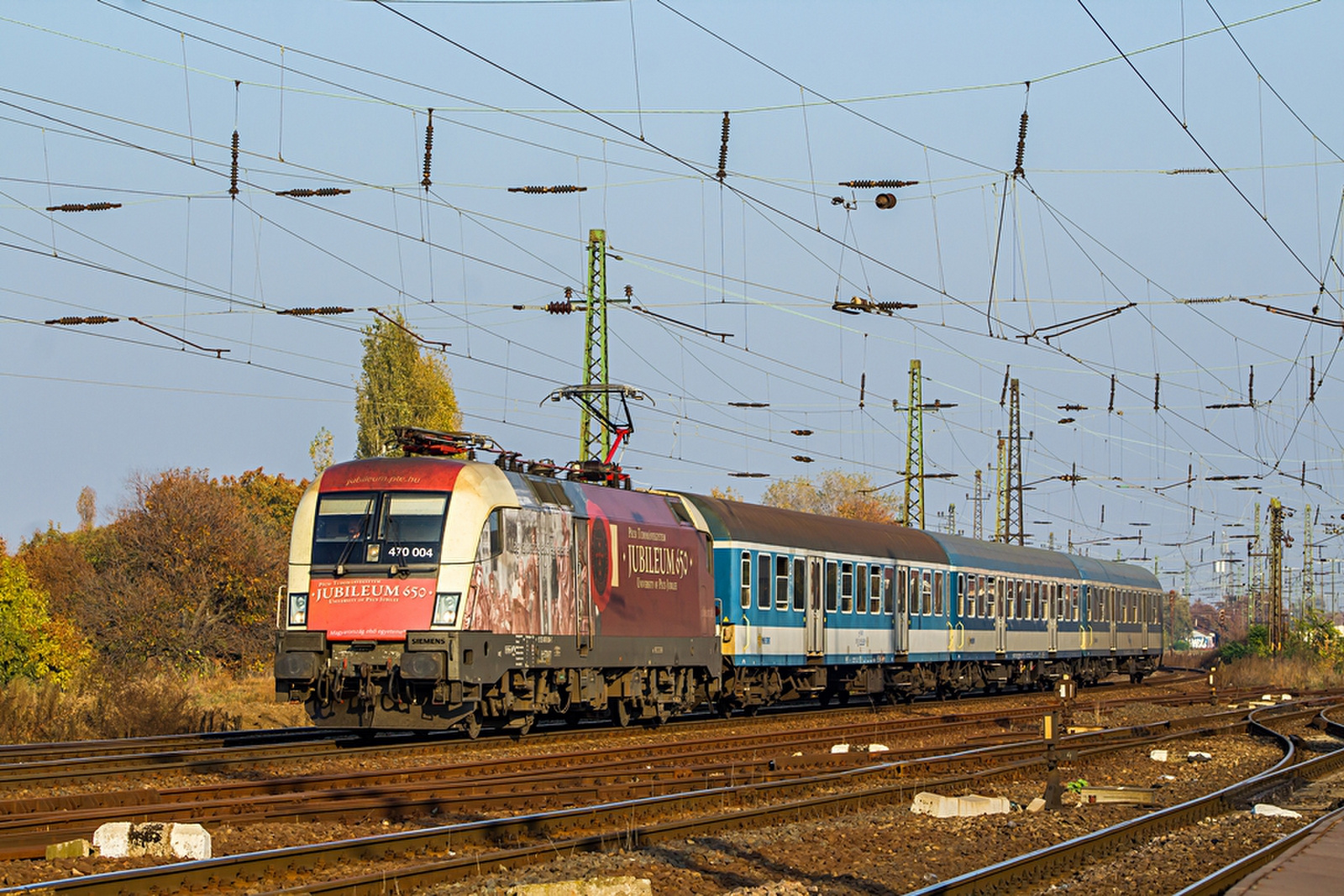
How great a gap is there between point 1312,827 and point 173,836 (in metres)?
9.96

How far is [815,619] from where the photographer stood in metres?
29.2

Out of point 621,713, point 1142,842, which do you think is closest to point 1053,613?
point 621,713

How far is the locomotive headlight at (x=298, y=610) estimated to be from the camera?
19.3 metres

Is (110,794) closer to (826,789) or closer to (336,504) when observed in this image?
(336,504)

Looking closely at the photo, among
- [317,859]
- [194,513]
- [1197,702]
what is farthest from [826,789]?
[194,513]

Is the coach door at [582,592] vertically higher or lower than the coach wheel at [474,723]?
higher

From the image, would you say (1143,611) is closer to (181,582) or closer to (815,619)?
(815,619)

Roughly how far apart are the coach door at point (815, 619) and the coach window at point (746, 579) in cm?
240

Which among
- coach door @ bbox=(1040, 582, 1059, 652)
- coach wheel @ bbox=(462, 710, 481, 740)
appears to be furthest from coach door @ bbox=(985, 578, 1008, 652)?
coach wheel @ bbox=(462, 710, 481, 740)

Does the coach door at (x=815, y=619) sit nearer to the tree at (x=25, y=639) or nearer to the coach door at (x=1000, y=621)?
the coach door at (x=1000, y=621)

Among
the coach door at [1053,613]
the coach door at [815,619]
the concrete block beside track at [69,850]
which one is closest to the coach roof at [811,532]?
the coach door at [815,619]

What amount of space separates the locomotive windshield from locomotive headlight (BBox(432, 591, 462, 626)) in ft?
1.61

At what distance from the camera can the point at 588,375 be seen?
30.7 metres

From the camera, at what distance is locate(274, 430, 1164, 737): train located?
18.9m
